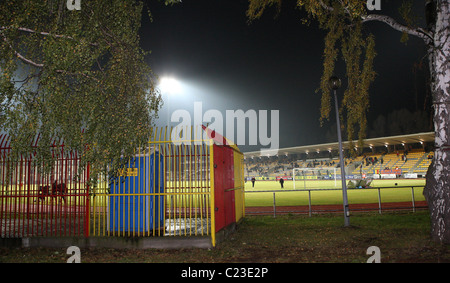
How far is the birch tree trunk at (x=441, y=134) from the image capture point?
7887mm

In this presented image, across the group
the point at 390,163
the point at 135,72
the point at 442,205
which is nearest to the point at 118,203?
the point at 135,72

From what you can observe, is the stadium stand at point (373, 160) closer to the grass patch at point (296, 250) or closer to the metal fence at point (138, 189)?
the grass patch at point (296, 250)

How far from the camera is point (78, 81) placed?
725cm

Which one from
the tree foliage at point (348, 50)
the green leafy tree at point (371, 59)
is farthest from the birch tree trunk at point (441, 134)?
the tree foliage at point (348, 50)

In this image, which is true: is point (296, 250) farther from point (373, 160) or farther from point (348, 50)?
point (373, 160)

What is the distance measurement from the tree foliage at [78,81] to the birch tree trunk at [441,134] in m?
6.93

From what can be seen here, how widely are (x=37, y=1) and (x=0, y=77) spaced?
81.2 inches

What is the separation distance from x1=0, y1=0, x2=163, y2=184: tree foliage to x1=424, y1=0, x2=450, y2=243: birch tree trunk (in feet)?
22.7

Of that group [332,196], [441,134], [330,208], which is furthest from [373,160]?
[441,134]

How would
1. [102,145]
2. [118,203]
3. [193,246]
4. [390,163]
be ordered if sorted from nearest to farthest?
1. [102,145]
2. [193,246]
3. [118,203]
4. [390,163]

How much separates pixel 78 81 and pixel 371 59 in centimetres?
835

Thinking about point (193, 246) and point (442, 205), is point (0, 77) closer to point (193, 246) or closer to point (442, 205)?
point (193, 246)

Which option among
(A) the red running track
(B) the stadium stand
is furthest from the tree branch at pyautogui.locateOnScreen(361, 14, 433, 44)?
(B) the stadium stand

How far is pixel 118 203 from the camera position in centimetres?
854
